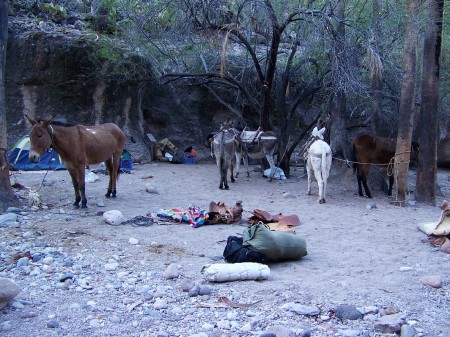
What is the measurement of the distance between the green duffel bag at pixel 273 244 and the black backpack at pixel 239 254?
0.20ft

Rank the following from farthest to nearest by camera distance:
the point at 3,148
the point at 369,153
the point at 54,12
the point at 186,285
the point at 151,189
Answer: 1. the point at 54,12
2. the point at 369,153
3. the point at 151,189
4. the point at 3,148
5. the point at 186,285

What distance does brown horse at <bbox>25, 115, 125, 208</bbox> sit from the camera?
8.90m

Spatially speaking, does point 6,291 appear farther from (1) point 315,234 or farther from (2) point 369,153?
(2) point 369,153

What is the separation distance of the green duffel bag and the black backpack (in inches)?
2.5

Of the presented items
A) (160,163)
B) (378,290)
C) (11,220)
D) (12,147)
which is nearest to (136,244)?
(11,220)

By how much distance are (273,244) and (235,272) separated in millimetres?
724

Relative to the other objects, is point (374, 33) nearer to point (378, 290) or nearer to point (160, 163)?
point (378, 290)

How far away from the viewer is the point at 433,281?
5445 mm

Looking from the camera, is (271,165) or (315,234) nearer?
(315,234)

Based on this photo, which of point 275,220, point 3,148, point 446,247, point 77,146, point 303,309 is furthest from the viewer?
point 77,146

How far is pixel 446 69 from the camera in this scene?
14047 mm

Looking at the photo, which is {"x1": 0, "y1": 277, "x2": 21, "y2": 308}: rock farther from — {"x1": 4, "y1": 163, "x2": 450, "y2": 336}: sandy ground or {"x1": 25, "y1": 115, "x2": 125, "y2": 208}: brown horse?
{"x1": 25, "y1": 115, "x2": 125, "y2": 208}: brown horse

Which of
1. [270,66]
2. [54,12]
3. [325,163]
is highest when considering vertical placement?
[54,12]

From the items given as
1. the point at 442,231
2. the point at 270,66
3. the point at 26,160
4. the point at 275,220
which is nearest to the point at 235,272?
the point at 275,220
